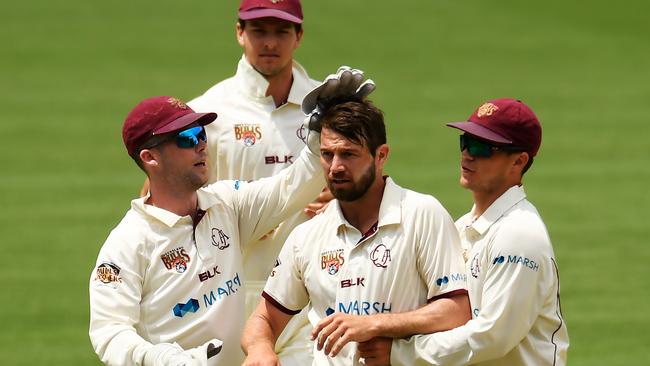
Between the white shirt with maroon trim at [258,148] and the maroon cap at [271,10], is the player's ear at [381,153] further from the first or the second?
the maroon cap at [271,10]

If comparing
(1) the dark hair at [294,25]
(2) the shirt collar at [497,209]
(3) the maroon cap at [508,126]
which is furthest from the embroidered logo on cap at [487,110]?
(1) the dark hair at [294,25]

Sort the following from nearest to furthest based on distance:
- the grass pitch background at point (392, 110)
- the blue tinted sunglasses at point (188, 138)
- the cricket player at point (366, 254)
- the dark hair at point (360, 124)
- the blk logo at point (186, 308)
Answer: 1. the cricket player at point (366, 254)
2. the dark hair at point (360, 124)
3. the blk logo at point (186, 308)
4. the blue tinted sunglasses at point (188, 138)
5. the grass pitch background at point (392, 110)

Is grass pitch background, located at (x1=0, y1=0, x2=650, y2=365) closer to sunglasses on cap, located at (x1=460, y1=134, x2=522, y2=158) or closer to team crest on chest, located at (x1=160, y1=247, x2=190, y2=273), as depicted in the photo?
team crest on chest, located at (x1=160, y1=247, x2=190, y2=273)

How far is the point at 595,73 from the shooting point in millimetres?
18797

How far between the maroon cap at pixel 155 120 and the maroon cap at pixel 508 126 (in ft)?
4.23

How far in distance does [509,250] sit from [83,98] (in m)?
12.6

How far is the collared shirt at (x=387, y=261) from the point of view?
6199 millimetres

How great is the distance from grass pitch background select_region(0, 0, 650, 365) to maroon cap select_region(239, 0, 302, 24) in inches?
157

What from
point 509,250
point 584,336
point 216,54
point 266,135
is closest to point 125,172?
point 216,54

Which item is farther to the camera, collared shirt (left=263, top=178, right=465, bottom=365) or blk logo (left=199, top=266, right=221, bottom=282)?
blk logo (left=199, top=266, right=221, bottom=282)

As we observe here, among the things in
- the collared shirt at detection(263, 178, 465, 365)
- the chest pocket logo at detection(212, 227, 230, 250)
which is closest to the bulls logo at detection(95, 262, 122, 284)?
the chest pocket logo at detection(212, 227, 230, 250)

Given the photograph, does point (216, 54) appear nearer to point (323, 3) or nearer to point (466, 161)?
point (323, 3)

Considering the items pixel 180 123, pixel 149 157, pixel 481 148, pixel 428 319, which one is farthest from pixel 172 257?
pixel 481 148

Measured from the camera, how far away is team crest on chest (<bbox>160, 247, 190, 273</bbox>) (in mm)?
6598
